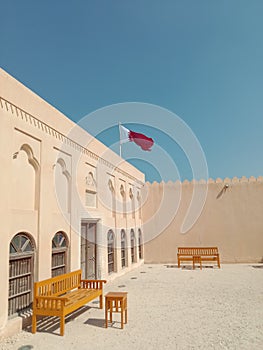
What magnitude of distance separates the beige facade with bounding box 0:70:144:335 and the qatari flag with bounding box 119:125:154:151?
5.46 meters

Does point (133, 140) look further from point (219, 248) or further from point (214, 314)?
point (214, 314)

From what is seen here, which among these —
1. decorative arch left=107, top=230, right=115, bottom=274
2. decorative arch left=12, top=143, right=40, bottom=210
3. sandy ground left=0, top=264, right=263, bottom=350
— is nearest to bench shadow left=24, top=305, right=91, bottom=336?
sandy ground left=0, top=264, right=263, bottom=350

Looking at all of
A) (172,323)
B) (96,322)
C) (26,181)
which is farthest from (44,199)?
(172,323)

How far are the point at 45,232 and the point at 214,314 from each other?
4.35 m

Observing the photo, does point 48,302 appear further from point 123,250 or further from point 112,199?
point 123,250

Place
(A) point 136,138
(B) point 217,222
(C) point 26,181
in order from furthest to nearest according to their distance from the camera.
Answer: (A) point 136,138
(B) point 217,222
(C) point 26,181

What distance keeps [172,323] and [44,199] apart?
157 inches

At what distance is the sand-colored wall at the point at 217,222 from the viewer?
15.7 meters

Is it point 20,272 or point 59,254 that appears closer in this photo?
point 20,272

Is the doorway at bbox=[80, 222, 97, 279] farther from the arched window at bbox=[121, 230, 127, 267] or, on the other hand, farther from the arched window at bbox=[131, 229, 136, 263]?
the arched window at bbox=[131, 229, 136, 263]

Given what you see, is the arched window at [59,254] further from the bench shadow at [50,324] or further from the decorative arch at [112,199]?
the decorative arch at [112,199]

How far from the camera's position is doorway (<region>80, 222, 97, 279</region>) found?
31.9 ft

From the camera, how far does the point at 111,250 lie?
12164 millimetres

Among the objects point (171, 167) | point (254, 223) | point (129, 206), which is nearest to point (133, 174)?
point (129, 206)
